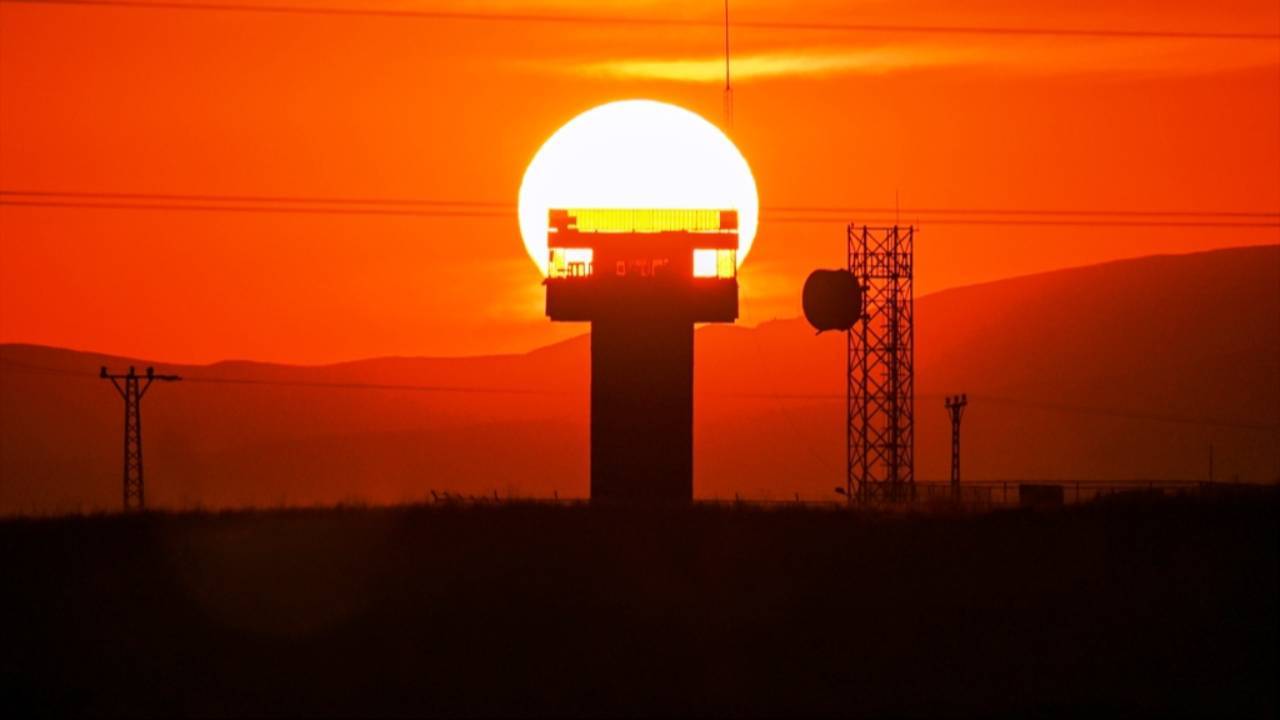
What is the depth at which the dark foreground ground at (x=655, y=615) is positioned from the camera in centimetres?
3378

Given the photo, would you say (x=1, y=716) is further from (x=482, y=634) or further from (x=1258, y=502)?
(x=1258, y=502)

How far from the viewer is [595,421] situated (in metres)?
67.2

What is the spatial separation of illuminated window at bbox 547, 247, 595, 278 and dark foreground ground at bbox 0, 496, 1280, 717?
21799 mm

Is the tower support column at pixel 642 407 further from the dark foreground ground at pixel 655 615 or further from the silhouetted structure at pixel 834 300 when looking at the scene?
the dark foreground ground at pixel 655 615

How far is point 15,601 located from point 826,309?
4161cm

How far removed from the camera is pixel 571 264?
6744 centimetres

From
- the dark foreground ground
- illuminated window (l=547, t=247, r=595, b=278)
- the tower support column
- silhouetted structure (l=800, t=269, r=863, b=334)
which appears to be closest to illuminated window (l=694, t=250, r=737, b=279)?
the tower support column

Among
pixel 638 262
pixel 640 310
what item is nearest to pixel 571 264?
pixel 638 262

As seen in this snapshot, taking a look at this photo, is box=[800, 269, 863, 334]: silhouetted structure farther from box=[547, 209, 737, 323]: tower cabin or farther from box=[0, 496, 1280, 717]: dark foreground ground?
box=[0, 496, 1280, 717]: dark foreground ground

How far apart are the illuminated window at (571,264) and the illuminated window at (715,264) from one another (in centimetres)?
331

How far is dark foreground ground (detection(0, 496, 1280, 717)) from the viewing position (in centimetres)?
3378

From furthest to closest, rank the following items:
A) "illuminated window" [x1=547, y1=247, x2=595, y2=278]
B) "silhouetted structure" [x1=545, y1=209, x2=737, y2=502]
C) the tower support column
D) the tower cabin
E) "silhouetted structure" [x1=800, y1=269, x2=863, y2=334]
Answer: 1. "silhouetted structure" [x1=800, y1=269, x2=863, y2=334]
2. "illuminated window" [x1=547, y1=247, x2=595, y2=278]
3. the tower cabin
4. "silhouetted structure" [x1=545, y1=209, x2=737, y2=502]
5. the tower support column

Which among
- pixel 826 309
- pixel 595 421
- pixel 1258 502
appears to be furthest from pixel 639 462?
pixel 1258 502

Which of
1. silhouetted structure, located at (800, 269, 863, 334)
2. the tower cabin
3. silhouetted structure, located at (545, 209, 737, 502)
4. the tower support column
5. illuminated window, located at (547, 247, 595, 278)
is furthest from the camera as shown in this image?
silhouetted structure, located at (800, 269, 863, 334)
